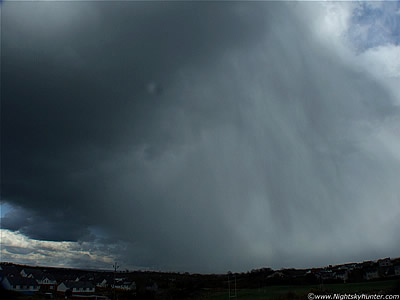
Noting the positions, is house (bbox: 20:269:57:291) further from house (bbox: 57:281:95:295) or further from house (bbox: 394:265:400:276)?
house (bbox: 394:265:400:276)

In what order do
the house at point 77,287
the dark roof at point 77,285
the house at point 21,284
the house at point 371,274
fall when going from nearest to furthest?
the house at point 21,284, the house at point 371,274, the house at point 77,287, the dark roof at point 77,285

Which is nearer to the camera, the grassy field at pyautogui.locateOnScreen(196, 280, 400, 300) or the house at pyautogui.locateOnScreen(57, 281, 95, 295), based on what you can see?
the grassy field at pyautogui.locateOnScreen(196, 280, 400, 300)

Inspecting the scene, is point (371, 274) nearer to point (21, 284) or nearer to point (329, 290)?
point (329, 290)

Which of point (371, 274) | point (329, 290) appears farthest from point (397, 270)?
point (329, 290)

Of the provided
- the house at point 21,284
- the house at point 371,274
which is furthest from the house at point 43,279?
the house at point 371,274

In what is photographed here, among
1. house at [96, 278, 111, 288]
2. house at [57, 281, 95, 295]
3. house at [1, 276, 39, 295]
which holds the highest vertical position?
house at [1, 276, 39, 295]

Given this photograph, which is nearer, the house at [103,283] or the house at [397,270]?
the house at [397,270]

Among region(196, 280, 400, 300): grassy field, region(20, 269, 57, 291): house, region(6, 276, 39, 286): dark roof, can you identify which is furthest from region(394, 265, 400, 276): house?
region(20, 269, 57, 291): house

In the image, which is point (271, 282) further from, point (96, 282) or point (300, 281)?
point (96, 282)

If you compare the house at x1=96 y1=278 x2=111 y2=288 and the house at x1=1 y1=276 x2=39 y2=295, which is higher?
the house at x1=1 y1=276 x2=39 y2=295

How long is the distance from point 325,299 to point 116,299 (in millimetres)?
55892

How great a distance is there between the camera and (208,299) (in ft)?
267

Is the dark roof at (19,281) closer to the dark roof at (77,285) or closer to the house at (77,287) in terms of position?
the house at (77,287)

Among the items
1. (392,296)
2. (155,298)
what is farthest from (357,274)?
(392,296)
